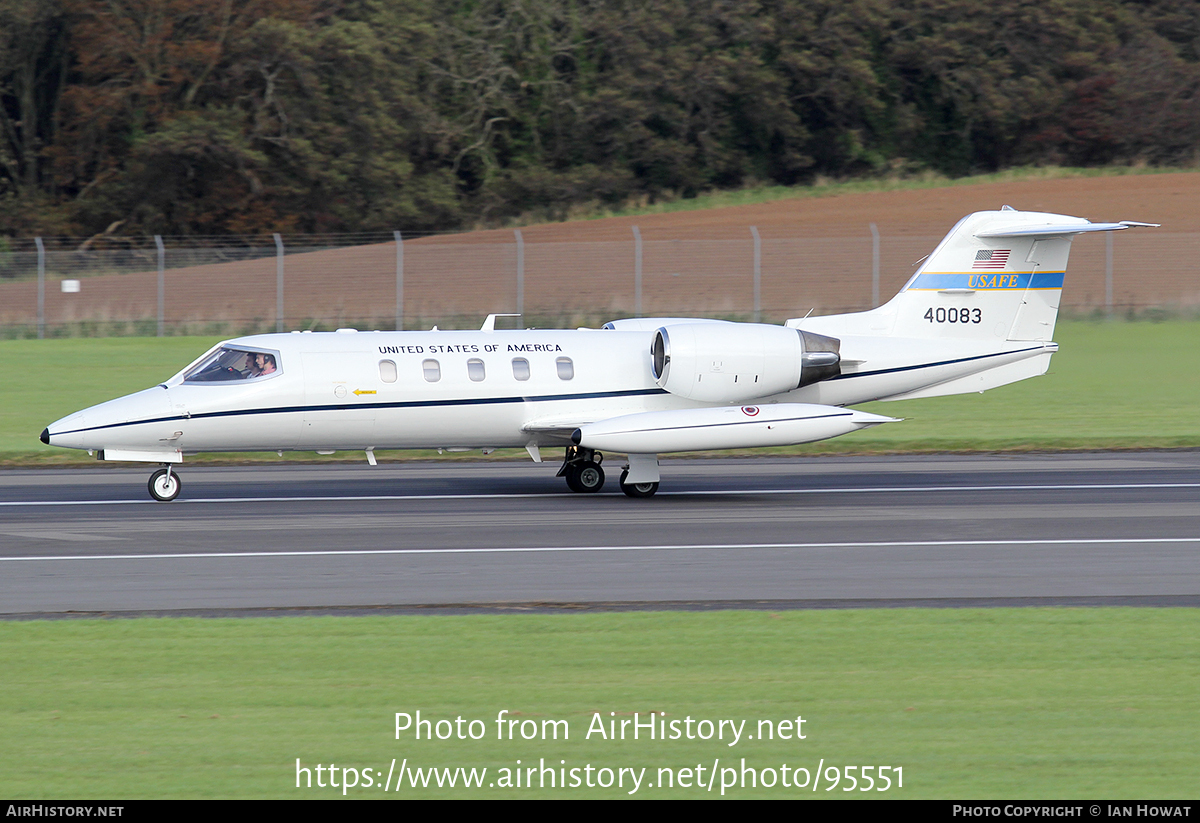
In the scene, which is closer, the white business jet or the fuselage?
the fuselage

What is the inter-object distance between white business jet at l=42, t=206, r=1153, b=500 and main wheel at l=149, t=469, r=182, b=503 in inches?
0.9

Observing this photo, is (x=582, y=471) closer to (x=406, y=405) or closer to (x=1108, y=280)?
(x=406, y=405)

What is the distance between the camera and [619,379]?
62.2 ft

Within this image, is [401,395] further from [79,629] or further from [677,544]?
[79,629]

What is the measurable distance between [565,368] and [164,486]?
5.57 m

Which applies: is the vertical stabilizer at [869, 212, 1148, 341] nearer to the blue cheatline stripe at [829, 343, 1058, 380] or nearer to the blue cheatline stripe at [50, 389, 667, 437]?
the blue cheatline stripe at [829, 343, 1058, 380]

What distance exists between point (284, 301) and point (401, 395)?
25646 mm

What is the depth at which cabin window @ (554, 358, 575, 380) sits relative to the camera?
18.8 metres

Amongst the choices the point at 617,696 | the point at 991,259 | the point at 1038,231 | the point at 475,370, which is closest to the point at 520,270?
the point at 991,259

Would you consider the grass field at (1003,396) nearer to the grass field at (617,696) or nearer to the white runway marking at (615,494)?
the white runway marking at (615,494)

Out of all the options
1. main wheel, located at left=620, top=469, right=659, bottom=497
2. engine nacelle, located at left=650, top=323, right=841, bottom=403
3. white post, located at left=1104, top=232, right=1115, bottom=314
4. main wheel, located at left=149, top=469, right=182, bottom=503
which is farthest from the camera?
white post, located at left=1104, top=232, right=1115, bottom=314

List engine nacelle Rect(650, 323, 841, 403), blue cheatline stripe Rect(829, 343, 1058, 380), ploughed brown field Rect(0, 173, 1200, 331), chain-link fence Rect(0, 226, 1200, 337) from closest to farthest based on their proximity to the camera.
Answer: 1. engine nacelle Rect(650, 323, 841, 403)
2. blue cheatline stripe Rect(829, 343, 1058, 380)
3. chain-link fence Rect(0, 226, 1200, 337)
4. ploughed brown field Rect(0, 173, 1200, 331)

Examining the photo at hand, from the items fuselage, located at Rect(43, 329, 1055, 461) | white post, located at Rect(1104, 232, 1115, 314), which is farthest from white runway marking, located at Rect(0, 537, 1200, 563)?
white post, located at Rect(1104, 232, 1115, 314)
